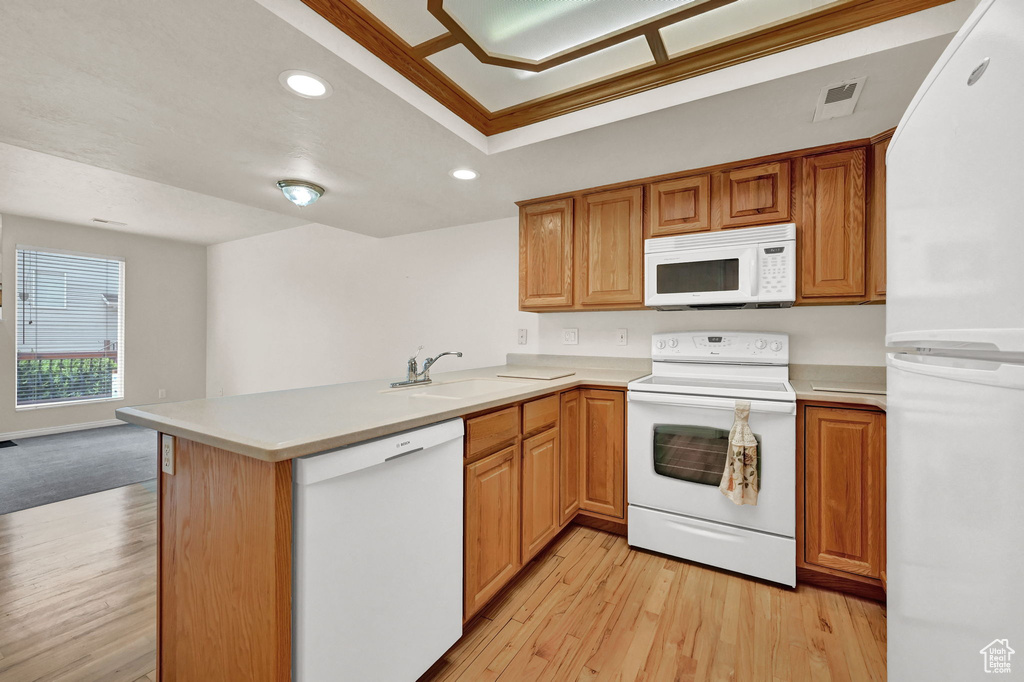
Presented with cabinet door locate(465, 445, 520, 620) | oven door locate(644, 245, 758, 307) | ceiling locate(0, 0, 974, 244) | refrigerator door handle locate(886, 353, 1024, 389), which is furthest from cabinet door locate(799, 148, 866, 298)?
cabinet door locate(465, 445, 520, 620)

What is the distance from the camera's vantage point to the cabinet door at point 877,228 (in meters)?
1.92

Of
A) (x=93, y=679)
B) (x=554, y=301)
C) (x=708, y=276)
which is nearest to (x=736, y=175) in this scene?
(x=708, y=276)

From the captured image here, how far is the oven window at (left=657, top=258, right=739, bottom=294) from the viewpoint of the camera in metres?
2.21

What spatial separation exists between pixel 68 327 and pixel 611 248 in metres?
6.34

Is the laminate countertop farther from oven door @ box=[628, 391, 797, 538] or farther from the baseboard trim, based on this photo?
the baseboard trim

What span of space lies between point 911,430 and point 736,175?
1.84 m

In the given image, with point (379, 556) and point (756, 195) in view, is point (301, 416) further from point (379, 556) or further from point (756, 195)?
point (756, 195)

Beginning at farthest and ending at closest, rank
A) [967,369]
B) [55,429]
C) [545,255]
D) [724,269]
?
[55,429], [545,255], [724,269], [967,369]

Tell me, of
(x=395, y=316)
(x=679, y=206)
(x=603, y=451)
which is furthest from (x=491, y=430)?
(x=395, y=316)

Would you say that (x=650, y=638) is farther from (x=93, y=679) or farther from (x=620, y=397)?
(x=93, y=679)

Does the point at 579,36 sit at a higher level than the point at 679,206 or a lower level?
higher

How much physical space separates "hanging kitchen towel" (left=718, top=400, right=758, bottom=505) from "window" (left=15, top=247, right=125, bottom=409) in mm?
6845

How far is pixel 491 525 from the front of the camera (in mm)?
1630

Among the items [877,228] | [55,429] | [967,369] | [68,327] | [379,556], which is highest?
[877,228]
